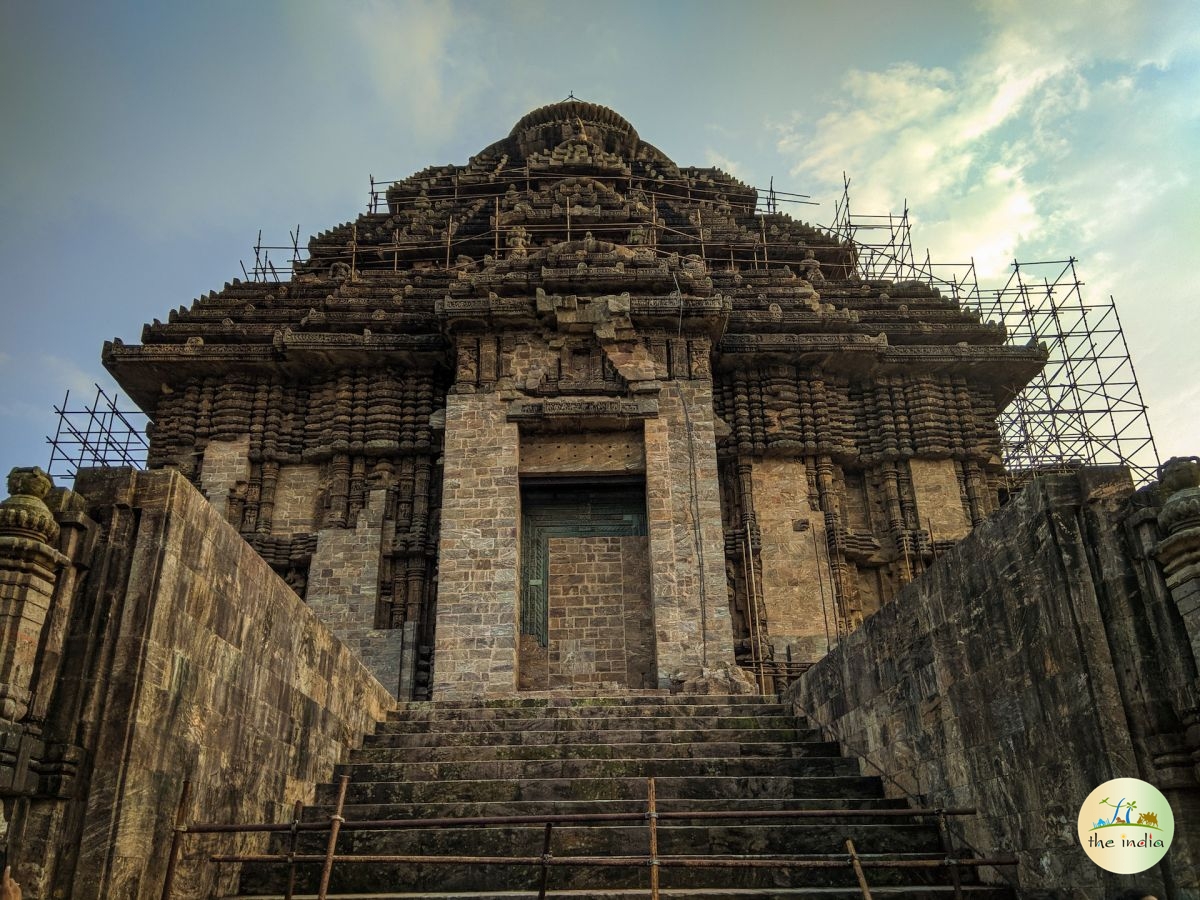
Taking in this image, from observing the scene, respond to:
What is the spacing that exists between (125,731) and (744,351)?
46.4 feet

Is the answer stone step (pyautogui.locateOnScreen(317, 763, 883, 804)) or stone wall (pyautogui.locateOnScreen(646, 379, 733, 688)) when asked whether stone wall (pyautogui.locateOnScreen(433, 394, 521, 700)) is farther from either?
stone step (pyautogui.locateOnScreen(317, 763, 883, 804))

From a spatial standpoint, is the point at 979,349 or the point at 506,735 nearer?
the point at 506,735

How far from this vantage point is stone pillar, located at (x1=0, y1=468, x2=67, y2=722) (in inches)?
250

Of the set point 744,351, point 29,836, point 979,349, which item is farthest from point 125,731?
point 979,349

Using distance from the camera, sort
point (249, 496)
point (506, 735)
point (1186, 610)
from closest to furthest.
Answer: point (1186, 610) < point (506, 735) < point (249, 496)

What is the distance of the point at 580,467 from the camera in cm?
1688

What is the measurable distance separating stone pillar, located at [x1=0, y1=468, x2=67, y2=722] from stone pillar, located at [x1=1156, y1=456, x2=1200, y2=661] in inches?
290

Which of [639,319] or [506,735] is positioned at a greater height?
[639,319]

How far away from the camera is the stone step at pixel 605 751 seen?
10234 mm

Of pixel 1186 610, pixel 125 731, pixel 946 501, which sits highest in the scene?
pixel 946 501

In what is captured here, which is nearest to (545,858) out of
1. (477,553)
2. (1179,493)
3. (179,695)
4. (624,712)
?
(179,695)

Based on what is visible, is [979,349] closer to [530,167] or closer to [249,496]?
[530,167]

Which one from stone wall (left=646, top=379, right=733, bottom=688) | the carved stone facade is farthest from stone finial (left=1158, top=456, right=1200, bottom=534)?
stone wall (left=646, top=379, right=733, bottom=688)

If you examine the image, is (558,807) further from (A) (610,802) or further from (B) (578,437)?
(B) (578,437)
